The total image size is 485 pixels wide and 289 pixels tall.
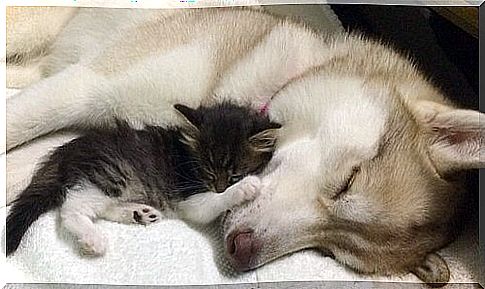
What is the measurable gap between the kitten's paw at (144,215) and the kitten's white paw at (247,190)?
12cm

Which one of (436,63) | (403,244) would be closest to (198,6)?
(436,63)

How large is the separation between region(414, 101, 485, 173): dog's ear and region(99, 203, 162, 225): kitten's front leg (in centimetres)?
42

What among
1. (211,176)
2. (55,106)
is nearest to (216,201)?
(211,176)

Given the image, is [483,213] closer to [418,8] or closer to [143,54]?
[418,8]

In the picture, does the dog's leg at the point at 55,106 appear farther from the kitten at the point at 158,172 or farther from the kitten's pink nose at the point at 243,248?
the kitten's pink nose at the point at 243,248

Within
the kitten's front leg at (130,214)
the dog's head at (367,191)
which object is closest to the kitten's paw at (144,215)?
the kitten's front leg at (130,214)

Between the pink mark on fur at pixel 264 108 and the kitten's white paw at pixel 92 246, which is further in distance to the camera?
the pink mark on fur at pixel 264 108

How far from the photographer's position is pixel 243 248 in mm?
1001

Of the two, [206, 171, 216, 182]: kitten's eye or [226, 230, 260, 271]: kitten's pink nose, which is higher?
[206, 171, 216, 182]: kitten's eye

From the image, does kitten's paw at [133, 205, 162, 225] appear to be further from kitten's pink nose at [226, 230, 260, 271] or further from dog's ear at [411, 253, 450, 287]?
dog's ear at [411, 253, 450, 287]

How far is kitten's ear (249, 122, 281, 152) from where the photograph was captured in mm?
1048

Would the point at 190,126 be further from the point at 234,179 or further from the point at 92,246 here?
the point at 92,246

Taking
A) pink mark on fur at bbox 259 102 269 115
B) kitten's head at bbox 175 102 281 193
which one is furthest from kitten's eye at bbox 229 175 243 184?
pink mark on fur at bbox 259 102 269 115

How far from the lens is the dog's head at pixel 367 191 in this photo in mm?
1010
